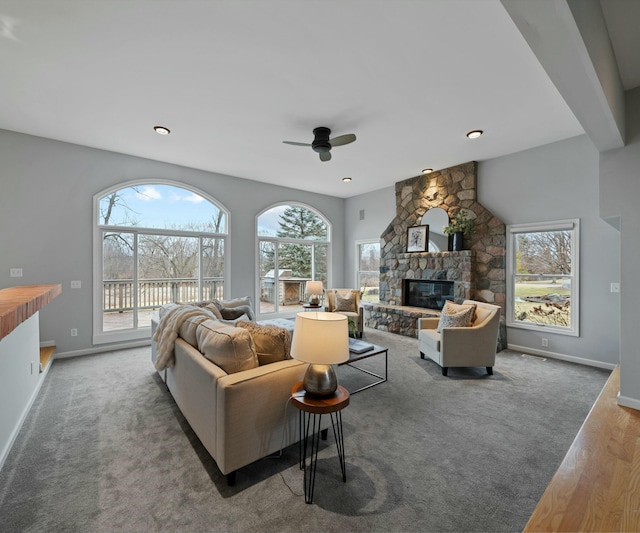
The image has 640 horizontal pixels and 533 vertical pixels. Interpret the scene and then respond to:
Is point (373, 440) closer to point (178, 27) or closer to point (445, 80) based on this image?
point (445, 80)

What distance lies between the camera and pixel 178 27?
2.17 m

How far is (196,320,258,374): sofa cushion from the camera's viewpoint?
1980 mm

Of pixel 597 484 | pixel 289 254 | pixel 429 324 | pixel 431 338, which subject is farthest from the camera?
pixel 289 254

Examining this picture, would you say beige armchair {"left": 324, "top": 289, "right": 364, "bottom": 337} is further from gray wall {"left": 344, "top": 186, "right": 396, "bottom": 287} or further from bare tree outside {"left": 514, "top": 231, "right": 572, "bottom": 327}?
bare tree outside {"left": 514, "top": 231, "right": 572, "bottom": 327}

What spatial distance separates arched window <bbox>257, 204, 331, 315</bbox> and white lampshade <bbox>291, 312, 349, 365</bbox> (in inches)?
179

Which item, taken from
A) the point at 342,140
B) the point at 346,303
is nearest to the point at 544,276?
the point at 346,303

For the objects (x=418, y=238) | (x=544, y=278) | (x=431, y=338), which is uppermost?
(x=418, y=238)

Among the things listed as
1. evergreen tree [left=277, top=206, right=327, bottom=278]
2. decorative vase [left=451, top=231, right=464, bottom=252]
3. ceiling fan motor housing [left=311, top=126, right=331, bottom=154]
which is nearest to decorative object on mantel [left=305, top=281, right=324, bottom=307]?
evergreen tree [left=277, top=206, right=327, bottom=278]

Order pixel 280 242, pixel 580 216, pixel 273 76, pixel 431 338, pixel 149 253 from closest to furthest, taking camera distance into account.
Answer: pixel 273 76 < pixel 431 338 < pixel 580 216 < pixel 149 253 < pixel 280 242

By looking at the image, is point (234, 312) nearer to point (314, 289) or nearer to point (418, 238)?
point (314, 289)

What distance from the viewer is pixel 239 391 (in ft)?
5.85

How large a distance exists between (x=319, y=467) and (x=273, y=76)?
10.6ft

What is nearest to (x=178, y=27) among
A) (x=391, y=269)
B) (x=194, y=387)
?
(x=194, y=387)

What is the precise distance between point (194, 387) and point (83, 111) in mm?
3398
